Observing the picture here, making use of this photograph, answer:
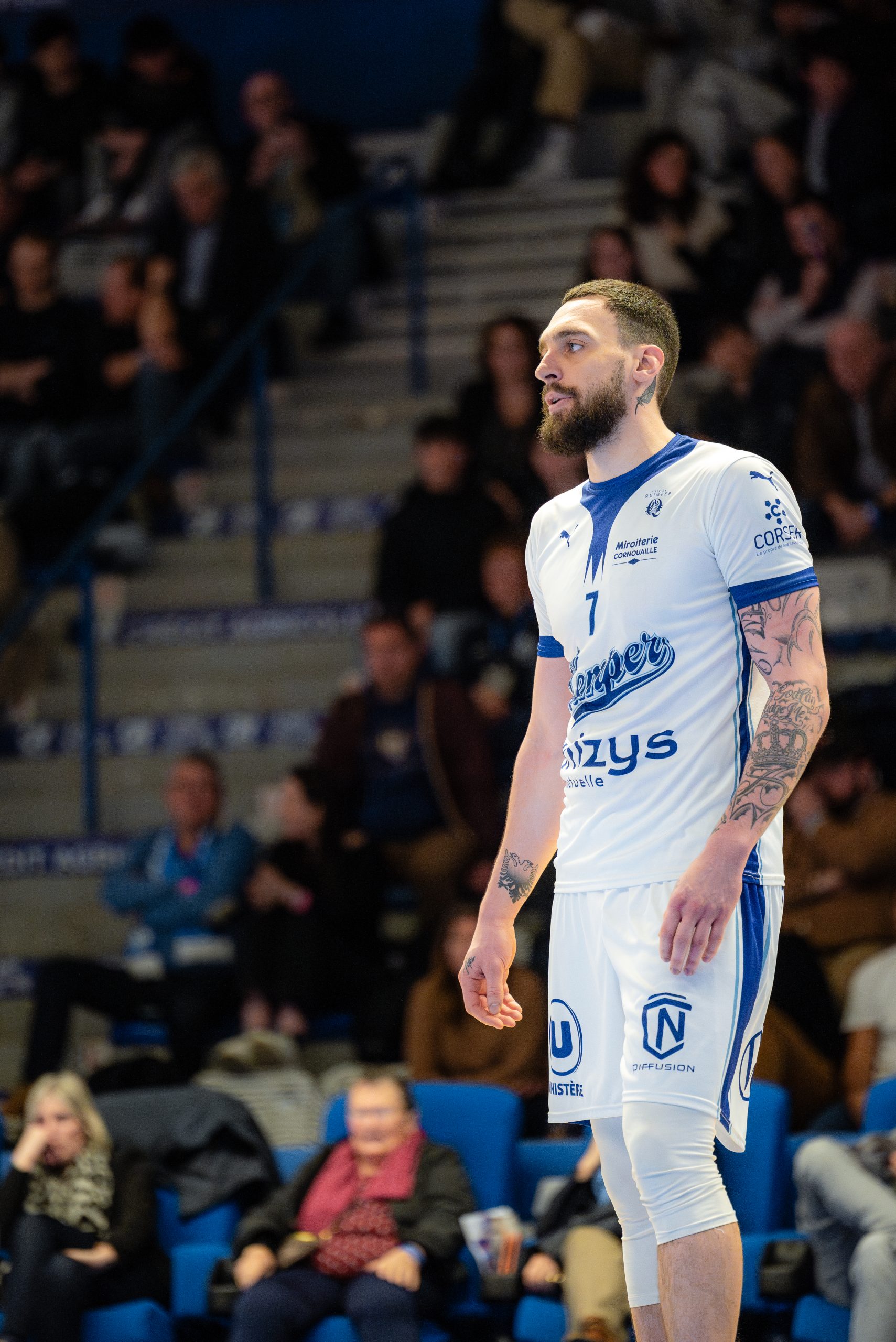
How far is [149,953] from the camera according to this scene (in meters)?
8.40

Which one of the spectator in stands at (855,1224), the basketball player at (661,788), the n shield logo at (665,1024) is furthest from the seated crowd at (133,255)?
the n shield logo at (665,1024)

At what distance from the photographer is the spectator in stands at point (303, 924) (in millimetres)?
7805

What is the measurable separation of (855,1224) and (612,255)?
17.7 feet

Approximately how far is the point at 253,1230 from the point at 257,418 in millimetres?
5134

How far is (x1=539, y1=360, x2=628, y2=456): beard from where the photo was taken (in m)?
3.55

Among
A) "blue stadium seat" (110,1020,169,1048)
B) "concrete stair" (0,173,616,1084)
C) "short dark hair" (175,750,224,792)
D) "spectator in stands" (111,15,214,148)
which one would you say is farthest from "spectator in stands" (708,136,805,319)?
"blue stadium seat" (110,1020,169,1048)

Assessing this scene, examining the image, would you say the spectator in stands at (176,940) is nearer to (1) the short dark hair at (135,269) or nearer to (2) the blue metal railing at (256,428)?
(2) the blue metal railing at (256,428)

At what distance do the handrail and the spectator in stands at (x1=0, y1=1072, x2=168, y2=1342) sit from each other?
10.9 feet

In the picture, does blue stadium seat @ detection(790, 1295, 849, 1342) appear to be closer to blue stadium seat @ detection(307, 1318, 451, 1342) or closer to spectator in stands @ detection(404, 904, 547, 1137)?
blue stadium seat @ detection(307, 1318, 451, 1342)

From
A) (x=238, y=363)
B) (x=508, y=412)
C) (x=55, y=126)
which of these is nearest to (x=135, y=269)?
(x=238, y=363)

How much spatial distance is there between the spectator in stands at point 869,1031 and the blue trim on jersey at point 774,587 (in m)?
3.57

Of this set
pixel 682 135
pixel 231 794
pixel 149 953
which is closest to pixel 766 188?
pixel 682 135

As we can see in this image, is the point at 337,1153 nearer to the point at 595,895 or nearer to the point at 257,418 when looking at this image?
the point at 595,895

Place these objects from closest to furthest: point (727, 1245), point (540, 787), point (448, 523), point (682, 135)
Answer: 1. point (727, 1245)
2. point (540, 787)
3. point (448, 523)
4. point (682, 135)
